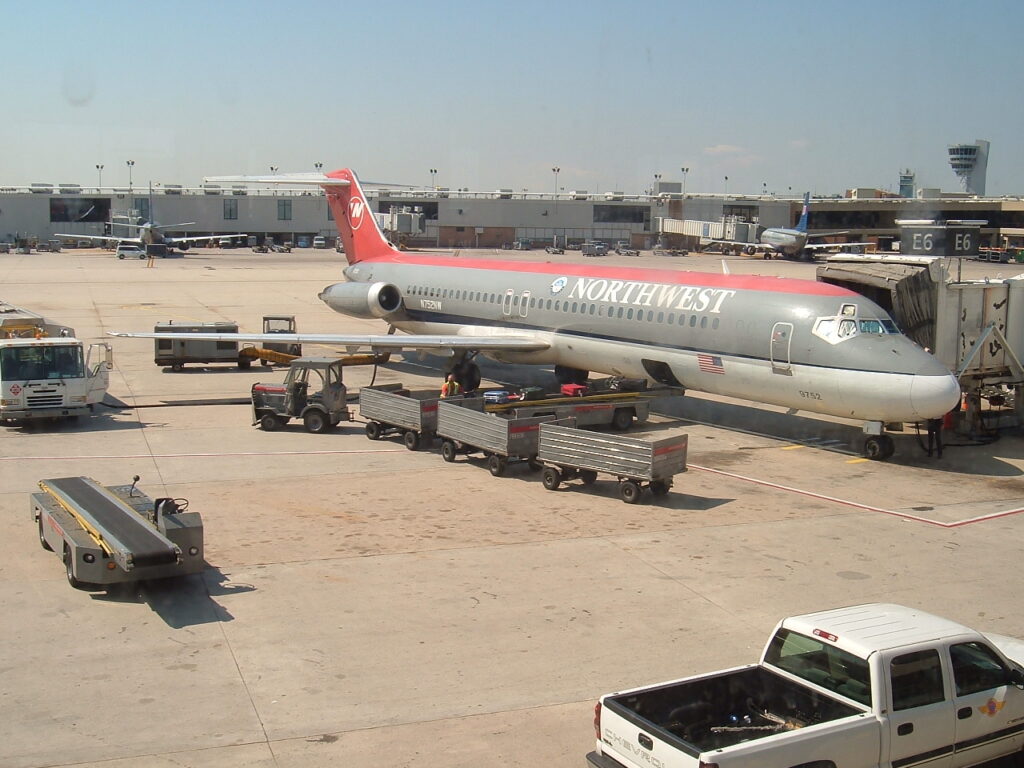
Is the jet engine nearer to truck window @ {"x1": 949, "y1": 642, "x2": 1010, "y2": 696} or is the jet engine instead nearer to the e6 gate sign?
the e6 gate sign

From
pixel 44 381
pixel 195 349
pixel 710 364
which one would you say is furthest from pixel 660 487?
pixel 195 349

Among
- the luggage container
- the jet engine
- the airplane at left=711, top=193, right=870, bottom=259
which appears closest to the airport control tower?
the jet engine

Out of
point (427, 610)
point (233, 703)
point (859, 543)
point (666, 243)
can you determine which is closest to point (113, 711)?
point (233, 703)

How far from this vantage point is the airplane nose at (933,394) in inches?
851

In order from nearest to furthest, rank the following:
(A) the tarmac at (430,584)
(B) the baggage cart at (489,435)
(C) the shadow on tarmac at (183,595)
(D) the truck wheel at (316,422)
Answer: (A) the tarmac at (430,584), (C) the shadow on tarmac at (183,595), (B) the baggage cart at (489,435), (D) the truck wheel at (316,422)

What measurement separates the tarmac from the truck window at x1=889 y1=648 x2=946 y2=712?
3127mm

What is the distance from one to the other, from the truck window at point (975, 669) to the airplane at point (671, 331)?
1292 cm

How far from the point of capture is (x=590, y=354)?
28938 millimetres

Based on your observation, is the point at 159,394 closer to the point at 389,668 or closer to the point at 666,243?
the point at 389,668

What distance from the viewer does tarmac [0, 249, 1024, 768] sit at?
35.7ft

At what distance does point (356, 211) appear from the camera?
1577 inches

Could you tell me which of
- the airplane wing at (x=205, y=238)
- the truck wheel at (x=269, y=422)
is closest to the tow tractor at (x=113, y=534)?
the truck wheel at (x=269, y=422)

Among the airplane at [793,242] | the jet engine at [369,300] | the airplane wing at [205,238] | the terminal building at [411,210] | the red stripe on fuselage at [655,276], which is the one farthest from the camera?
the terminal building at [411,210]

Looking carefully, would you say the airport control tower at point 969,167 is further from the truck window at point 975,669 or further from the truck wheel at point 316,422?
the truck window at point 975,669
